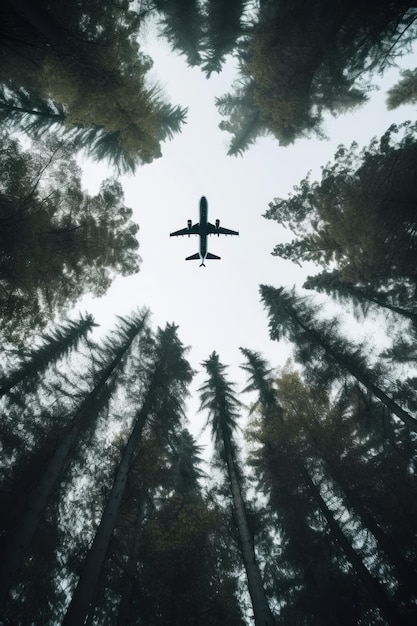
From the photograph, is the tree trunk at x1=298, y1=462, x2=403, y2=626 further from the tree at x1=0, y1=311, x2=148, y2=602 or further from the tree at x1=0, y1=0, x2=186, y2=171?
the tree at x1=0, y1=0, x2=186, y2=171

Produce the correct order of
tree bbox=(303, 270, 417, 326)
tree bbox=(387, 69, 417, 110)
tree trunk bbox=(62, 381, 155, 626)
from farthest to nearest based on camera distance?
tree bbox=(303, 270, 417, 326) → tree bbox=(387, 69, 417, 110) → tree trunk bbox=(62, 381, 155, 626)

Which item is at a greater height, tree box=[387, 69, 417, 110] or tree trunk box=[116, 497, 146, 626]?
tree box=[387, 69, 417, 110]

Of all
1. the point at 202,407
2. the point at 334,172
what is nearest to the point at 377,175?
the point at 334,172

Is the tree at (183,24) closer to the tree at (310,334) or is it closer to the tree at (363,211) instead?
the tree at (363,211)

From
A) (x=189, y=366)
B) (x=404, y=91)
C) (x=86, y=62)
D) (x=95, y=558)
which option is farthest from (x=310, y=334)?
(x=86, y=62)

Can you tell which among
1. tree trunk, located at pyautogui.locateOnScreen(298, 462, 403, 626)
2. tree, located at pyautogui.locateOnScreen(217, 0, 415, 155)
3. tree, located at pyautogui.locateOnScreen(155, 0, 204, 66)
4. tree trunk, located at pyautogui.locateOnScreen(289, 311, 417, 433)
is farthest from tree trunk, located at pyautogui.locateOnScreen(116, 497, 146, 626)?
tree, located at pyautogui.locateOnScreen(155, 0, 204, 66)
